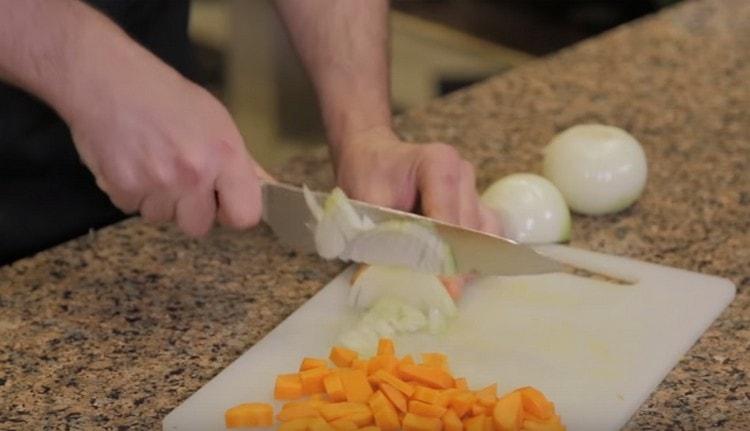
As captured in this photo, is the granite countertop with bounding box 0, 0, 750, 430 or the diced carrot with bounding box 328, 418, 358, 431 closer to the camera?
the diced carrot with bounding box 328, 418, 358, 431

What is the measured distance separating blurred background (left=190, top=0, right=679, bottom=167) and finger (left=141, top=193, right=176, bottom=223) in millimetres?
1333

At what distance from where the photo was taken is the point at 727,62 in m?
2.02

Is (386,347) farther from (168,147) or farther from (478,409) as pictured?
(168,147)

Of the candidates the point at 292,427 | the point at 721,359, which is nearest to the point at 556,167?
the point at 721,359

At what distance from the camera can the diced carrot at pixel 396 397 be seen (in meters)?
1.09

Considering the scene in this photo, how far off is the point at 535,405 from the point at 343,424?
0.17m

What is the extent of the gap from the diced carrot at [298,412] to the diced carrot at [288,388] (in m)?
0.05

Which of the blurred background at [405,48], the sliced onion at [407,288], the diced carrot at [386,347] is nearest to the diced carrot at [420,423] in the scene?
the diced carrot at [386,347]

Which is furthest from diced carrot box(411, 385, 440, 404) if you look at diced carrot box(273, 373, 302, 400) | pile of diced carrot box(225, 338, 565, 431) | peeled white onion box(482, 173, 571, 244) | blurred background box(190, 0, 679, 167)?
blurred background box(190, 0, 679, 167)

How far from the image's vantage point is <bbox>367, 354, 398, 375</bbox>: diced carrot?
44.7 inches

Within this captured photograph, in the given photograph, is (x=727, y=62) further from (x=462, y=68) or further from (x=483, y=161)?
(x=462, y=68)

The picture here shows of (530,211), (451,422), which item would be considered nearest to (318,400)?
(451,422)

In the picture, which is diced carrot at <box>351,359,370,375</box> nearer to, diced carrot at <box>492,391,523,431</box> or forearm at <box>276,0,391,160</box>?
diced carrot at <box>492,391,523,431</box>

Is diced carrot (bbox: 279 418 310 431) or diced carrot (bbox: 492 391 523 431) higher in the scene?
diced carrot (bbox: 492 391 523 431)
